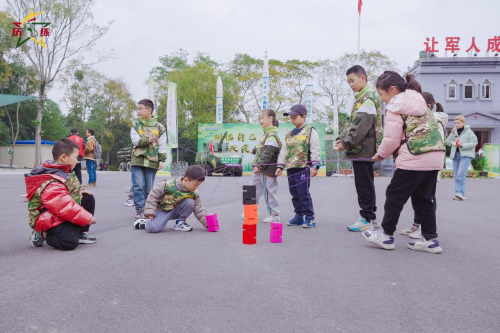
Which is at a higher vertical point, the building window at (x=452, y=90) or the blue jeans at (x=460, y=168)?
the building window at (x=452, y=90)

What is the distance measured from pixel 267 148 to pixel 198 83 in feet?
114

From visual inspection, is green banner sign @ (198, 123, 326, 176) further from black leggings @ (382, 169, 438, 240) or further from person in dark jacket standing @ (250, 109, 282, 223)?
black leggings @ (382, 169, 438, 240)

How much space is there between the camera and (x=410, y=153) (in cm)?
399

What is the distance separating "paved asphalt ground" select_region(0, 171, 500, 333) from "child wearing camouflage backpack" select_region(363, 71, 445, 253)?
23cm

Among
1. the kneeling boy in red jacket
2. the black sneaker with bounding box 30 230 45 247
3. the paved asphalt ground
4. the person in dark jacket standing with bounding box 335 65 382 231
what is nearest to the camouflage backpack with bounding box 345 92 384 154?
the person in dark jacket standing with bounding box 335 65 382 231

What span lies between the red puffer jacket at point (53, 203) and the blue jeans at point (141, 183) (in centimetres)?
193

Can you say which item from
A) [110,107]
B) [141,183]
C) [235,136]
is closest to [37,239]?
[141,183]

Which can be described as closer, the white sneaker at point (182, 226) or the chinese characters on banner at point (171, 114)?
the white sneaker at point (182, 226)

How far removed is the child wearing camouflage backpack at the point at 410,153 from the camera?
3.96 m

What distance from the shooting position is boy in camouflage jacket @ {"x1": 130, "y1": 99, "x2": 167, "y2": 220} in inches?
235

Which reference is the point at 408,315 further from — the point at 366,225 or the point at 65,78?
the point at 65,78

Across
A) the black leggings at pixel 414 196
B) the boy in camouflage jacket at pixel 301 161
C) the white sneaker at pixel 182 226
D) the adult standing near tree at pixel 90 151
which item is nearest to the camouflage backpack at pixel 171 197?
the white sneaker at pixel 182 226

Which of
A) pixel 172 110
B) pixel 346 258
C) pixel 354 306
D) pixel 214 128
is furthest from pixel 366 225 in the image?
pixel 214 128

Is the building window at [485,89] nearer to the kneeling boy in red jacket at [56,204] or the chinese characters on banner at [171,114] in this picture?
the chinese characters on banner at [171,114]
